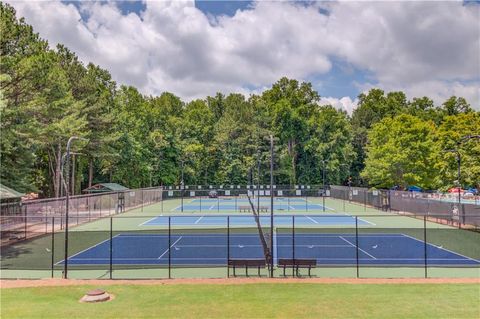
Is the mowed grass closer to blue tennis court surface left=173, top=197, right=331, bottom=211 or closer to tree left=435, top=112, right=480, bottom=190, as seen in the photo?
tree left=435, top=112, right=480, bottom=190

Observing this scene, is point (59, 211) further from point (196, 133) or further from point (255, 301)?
point (196, 133)

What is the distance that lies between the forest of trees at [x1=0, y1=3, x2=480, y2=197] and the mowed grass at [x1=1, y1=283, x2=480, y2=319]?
10086 mm

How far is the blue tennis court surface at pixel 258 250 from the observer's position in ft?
76.6

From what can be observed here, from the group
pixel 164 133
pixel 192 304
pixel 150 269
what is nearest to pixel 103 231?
pixel 150 269

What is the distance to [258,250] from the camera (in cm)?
2661

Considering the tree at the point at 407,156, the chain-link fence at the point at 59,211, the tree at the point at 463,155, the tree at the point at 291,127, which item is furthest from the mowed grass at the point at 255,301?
the tree at the point at 291,127

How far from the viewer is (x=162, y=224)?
135 feet

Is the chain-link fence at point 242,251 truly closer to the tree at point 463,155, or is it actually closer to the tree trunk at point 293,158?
the tree at point 463,155

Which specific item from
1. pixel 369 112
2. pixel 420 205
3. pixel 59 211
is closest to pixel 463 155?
pixel 420 205

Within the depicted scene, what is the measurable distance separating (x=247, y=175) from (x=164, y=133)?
61.0ft

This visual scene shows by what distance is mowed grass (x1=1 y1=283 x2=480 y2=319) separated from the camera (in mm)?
13086

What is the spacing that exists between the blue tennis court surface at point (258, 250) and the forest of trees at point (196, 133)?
23.9ft

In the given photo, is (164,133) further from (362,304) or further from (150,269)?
(362,304)

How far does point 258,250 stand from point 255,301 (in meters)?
12.1
